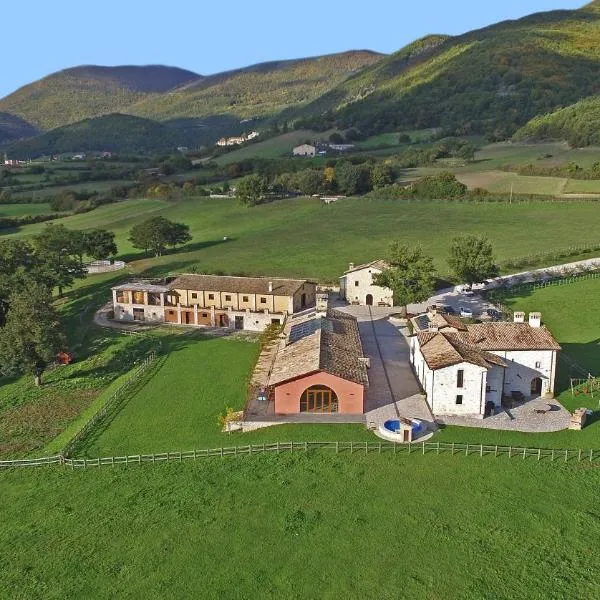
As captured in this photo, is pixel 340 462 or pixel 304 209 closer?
pixel 340 462

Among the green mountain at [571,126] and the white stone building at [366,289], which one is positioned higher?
the green mountain at [571,126]

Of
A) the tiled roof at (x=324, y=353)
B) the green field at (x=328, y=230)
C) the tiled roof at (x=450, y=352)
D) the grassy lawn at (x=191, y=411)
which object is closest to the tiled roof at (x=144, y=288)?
the grassy lawn at (x=191, y=411)

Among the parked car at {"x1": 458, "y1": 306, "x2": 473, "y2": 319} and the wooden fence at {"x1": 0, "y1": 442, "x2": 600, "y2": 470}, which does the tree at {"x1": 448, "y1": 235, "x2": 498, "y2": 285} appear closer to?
the parked car at {"x1": 458, "y1": 306, "x2": 473, "y2": 319}

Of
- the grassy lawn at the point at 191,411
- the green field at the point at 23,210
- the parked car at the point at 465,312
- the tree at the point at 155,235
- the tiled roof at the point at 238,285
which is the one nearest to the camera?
the grassy lawn at the point at 191,411

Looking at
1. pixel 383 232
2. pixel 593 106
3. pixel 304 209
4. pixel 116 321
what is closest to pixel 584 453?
pixel 116 321

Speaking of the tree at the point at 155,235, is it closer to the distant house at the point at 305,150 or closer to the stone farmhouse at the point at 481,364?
the stone farmhouse at the point at 481,364

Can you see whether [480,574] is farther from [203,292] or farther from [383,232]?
[383,232]

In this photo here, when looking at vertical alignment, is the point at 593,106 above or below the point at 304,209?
above
